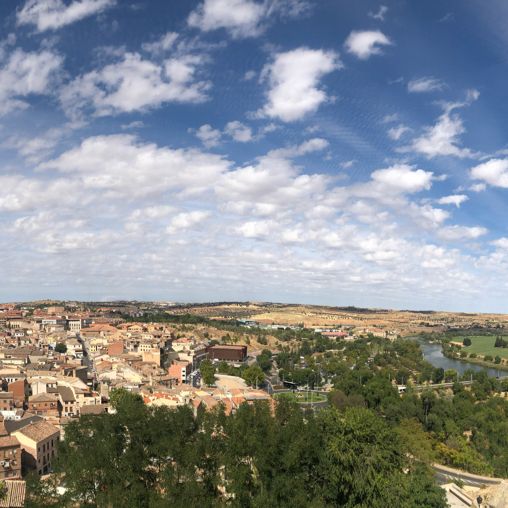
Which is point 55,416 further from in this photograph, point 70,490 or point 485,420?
point 485,420

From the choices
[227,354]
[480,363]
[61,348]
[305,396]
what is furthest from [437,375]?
[61,348]

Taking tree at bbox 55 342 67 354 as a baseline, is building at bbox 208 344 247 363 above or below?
below

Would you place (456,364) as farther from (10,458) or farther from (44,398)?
(10,458)

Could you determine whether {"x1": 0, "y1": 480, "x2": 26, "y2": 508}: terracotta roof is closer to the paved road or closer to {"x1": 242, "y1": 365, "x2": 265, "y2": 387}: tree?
the paved road

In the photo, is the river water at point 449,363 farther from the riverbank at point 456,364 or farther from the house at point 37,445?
the house at point 37,445

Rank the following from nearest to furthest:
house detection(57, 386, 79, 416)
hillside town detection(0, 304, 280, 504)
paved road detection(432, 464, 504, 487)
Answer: hillside town detection(0, 304, 280, 504), paved road detection(432, 464, 504, 487), house detection(57, 386, 79, 416)

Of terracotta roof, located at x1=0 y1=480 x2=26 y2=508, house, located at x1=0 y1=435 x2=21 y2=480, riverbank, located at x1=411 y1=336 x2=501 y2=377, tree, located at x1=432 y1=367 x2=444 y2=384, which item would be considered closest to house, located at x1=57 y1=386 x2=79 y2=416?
house, located at x1=0 y1=435 x2=21 y2=480

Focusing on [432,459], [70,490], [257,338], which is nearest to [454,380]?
[432,459]
